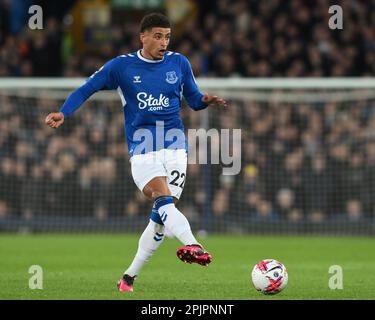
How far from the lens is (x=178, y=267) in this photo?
42.5 feet

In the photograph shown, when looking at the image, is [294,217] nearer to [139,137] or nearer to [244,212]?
[244,212]

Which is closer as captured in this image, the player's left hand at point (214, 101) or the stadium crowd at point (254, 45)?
the player's left hand at point (214, 101)

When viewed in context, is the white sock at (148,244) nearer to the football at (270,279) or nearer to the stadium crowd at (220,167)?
the football at (270,279)

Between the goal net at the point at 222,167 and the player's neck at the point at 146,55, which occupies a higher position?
the player's neck at the point at 146,55

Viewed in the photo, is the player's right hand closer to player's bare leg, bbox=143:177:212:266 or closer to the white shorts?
the white shorts

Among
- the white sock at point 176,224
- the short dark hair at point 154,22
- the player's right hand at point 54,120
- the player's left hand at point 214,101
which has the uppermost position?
the short dark hair at point 154,22

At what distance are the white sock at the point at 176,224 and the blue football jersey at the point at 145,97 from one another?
0.66 m

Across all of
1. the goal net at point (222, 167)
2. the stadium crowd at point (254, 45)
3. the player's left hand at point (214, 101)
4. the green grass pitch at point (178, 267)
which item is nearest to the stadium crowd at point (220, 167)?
the goal net at point (222, 167)

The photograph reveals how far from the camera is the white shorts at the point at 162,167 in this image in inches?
378

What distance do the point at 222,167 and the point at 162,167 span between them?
1011 centimetres

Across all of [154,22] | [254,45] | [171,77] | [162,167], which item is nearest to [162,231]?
[162,167]

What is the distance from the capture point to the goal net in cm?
1909

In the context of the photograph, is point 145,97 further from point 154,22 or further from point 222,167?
point 222,167
